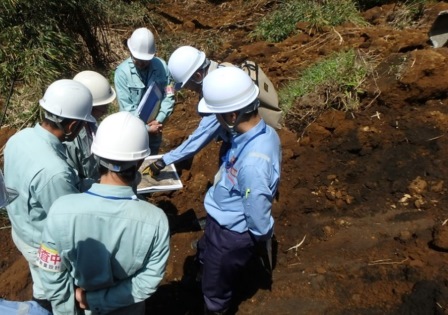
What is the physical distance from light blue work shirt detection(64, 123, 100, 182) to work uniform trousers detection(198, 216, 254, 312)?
84 centimetres

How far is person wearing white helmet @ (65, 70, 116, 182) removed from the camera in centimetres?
306

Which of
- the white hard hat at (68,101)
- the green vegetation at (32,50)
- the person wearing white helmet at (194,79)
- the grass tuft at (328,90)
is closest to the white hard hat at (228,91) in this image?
the white hard hat at (68,101)

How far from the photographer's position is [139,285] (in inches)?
90.7

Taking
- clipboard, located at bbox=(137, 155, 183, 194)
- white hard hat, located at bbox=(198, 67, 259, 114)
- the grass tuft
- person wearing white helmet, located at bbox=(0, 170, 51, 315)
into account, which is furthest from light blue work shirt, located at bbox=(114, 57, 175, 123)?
person wearing white helmet, located at bbox=(0, 170, 51, 315)

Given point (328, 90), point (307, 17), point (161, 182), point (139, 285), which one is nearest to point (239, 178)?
point (139, 285)

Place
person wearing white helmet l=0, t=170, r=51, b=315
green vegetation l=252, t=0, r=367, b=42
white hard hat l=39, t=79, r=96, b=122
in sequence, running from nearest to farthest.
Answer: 1. person wearing white helmet l=0, t=170, r=51, b=315
2. white hard hat l=39, t=79, r=96, b=122
3. green vegetation l=252, t=0, r=367, b=42

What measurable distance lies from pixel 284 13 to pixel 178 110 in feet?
9.46

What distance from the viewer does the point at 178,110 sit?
270 inches

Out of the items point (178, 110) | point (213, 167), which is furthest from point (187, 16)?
point (213, 167)

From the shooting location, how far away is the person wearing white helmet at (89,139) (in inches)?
120

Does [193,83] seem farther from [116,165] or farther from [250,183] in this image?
[116,165]

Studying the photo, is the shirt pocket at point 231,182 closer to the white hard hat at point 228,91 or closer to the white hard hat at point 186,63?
the white hard hat at point 228,91

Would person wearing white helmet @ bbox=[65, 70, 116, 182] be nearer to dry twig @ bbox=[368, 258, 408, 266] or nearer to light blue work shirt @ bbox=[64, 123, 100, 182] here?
light blue work shirt @ bbox=[64, 123, 100, 182]

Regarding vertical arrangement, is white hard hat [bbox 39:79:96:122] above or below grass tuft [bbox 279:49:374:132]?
above
